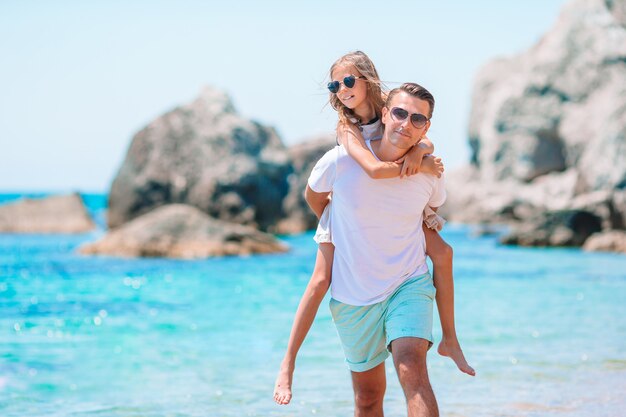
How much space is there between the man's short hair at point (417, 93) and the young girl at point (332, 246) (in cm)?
15

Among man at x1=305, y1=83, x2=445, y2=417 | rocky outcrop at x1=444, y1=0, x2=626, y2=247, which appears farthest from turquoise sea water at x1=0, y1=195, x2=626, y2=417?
rocky outcrop at x1=444, y1=0, x2=626, y2=247

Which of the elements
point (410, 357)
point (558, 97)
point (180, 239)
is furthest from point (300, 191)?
point (410, 357)

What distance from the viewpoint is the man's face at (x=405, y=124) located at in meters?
4.71

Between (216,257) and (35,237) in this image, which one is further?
(35,237)

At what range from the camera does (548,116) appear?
6362cm

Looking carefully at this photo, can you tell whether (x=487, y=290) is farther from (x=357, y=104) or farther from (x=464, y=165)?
(x=464, y=165)

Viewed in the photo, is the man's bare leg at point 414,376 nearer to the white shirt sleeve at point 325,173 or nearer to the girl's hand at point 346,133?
the white shirt sleeve at point 325,173

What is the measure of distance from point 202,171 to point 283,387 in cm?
3739

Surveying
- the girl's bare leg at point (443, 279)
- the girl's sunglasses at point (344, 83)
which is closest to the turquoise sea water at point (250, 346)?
Answer: the girl's bare leg at point (443, 279)

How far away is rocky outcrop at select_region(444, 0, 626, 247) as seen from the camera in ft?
191

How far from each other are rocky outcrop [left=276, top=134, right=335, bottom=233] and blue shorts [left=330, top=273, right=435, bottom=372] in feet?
130

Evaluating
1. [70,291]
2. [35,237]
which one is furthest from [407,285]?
[35,237]

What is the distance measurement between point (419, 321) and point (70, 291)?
619 inches

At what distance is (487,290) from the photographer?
18.3 metres
